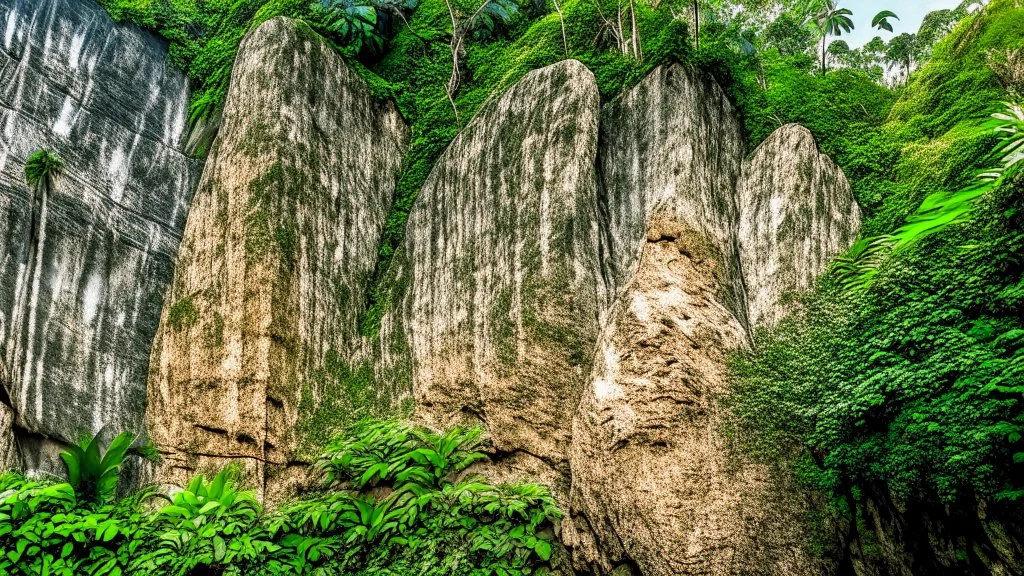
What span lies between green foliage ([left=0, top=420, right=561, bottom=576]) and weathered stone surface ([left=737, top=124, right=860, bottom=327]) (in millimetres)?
3573

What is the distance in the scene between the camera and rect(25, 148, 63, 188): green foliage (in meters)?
8.53

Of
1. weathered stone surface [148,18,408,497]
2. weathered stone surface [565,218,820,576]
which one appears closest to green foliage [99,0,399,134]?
weathered stone surface [148,18,408,497]

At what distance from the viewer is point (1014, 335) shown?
4.28m

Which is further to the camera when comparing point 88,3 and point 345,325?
point 88,3

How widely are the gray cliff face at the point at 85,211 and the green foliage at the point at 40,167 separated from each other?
0.35ft

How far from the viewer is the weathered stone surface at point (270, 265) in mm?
7613

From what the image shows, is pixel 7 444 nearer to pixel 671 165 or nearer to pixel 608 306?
pixel 608 306

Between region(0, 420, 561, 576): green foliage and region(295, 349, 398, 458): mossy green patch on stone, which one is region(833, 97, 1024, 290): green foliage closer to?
region(0, 420, 561, 576): green foliage

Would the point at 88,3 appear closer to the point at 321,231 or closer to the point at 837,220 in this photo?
the point at 321,231

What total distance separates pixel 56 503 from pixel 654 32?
10.0 meters

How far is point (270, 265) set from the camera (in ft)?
26.3

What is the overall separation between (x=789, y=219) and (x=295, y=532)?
628 centimetres

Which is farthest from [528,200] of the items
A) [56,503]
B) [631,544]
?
[56,503]

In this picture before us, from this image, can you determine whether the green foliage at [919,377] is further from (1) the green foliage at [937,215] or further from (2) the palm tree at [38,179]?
(2) the palm tree at [38,179]
